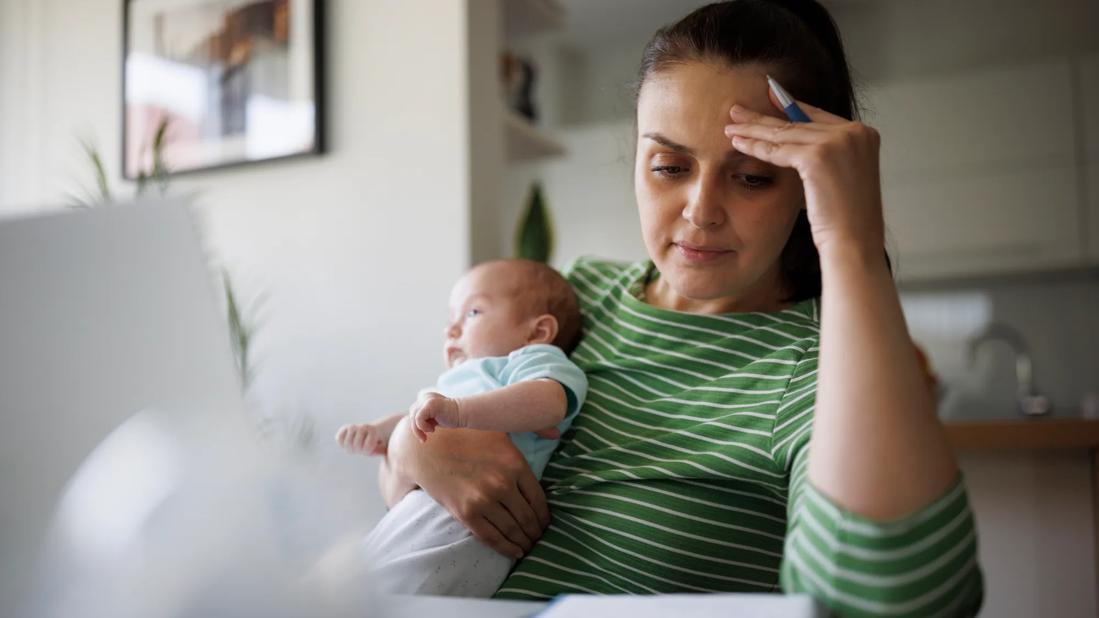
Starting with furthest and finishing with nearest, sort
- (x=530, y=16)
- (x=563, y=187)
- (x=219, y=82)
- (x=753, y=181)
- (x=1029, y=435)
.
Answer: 1. (x=563, y=187)
2. (x=530, y=16)
3. (x=219, y=82)
4. (x=1029, y=435)
5. (x=753, y=181)

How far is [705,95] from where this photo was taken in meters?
0.84

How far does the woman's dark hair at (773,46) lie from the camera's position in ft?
2.82

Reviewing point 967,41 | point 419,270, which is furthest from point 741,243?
point 967,41

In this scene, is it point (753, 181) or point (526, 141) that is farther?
point (526, 141)

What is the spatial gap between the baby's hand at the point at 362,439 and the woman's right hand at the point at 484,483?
0.32 ft

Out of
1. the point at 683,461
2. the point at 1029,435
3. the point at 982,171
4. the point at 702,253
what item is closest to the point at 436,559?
the point at 683,461

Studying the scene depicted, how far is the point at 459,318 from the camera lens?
3.94 ft

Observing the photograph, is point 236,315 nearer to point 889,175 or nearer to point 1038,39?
point 889,175

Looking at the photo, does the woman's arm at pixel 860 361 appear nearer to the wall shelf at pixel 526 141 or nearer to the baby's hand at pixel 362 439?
the baby's hand at pixel 362 439

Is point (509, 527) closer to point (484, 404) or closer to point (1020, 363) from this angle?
point (484, 404)

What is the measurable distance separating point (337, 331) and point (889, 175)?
2.84m

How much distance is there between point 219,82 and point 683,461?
2.15 meters

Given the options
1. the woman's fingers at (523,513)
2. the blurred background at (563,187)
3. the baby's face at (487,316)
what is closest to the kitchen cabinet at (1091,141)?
the blurred background at (563,187)

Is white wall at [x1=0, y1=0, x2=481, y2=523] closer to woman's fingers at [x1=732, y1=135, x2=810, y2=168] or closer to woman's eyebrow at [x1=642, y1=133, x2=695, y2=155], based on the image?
woman's eyebrow at [x1=642, y1=133, x2=695, y2=155]
